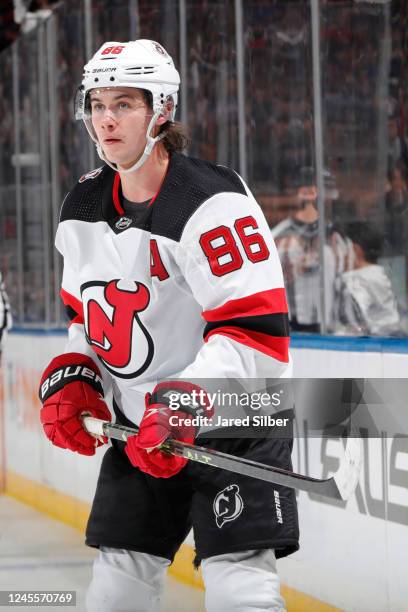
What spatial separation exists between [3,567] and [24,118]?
8.99 ft

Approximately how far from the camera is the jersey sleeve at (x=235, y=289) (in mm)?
2059

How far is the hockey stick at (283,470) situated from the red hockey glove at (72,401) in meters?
0.13

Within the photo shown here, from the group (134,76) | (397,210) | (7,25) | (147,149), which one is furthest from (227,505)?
(7,25)

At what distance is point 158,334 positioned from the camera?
223 centimetres

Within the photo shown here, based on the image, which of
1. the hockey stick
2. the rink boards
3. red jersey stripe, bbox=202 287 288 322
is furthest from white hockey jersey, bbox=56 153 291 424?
the rink boards

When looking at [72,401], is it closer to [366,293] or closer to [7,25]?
[366,293]

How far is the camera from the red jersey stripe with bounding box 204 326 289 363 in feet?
6.77

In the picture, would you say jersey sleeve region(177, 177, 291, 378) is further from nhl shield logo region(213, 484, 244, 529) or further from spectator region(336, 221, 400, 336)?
spectator region(336, 221, 400, 336)

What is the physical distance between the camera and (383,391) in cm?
310

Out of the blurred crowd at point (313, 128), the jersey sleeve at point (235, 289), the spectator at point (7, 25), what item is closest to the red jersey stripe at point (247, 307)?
the jersey sleeve at point (235, 289)

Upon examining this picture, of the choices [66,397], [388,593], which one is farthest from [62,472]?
[66,397]

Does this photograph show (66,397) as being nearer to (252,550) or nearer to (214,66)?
(252,550)

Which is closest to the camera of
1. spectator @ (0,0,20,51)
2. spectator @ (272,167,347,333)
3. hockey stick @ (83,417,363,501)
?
hockey stick @ (83,417,363,501)

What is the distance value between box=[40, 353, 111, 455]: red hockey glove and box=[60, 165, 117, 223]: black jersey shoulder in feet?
0.86
